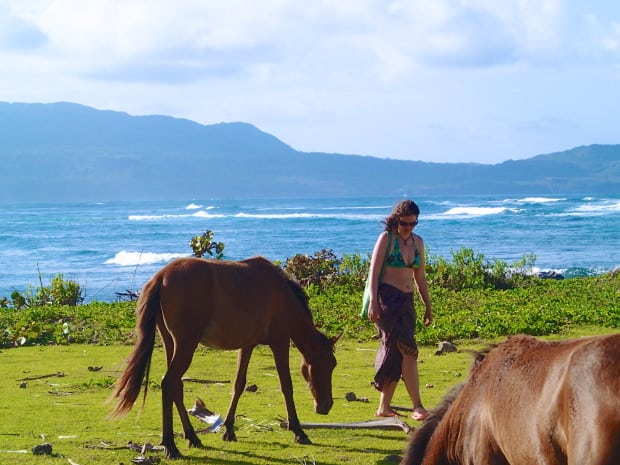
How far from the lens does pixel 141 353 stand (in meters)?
7.07

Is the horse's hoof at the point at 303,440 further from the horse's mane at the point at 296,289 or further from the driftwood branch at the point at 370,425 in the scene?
the horse's mane at the point at 296,289

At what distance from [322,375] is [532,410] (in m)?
4.10

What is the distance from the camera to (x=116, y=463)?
6.50m

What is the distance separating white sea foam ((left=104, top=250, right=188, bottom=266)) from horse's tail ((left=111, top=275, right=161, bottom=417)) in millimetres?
37001

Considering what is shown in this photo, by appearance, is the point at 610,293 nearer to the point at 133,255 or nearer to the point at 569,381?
the point at 569,381

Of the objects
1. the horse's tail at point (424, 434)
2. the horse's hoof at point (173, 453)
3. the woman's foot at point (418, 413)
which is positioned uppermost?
the horse's tail at point (424, 434)

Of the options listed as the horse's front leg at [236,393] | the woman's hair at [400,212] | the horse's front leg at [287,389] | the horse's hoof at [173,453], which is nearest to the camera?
the horse's hoof at [173,453]

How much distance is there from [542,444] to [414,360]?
13.3 ft

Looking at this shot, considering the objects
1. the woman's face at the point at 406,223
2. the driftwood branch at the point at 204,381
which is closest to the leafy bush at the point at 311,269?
the driftwood branch at the point at 204,381

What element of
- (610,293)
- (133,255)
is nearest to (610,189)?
(133,255)

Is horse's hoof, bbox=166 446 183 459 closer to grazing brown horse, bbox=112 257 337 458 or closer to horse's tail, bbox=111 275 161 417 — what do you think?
grazing brown horse, bbox=112 257 337 458

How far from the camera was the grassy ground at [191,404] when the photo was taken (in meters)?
6.83

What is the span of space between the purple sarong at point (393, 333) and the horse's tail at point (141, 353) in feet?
6.37

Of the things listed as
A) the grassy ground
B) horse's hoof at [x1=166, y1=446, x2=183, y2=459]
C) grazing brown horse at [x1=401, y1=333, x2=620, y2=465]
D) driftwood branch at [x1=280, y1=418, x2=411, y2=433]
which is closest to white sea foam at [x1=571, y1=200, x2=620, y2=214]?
the grassy ground
